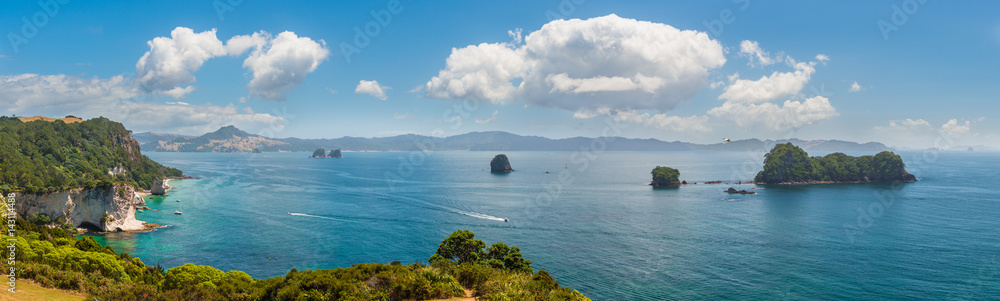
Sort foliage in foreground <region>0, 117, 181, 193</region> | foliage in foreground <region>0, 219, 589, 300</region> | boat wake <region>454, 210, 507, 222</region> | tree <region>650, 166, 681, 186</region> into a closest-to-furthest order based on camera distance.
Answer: foliage in foreground <region>0, 219, 589, 300</region> → foliage in foreground <region>0, 117, 181, 193</region> → boat wake <region>454, 210, 507, 222</region> → tree <region>650, 166, 681, 186</region>

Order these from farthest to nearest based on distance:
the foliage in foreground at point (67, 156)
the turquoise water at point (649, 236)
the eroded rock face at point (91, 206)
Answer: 1. the foliage in foreground at point (67, 156)
2. the eroded rock face at point (91, 206)
3. the turquoise water at point (649, 236)

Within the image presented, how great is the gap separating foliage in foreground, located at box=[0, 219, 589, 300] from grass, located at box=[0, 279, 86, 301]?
0.86 m

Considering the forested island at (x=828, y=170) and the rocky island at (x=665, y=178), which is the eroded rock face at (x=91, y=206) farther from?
the forested island at (x=828, y=170)

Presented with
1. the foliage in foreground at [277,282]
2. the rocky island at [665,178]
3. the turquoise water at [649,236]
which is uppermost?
the rocky island at [665,178]

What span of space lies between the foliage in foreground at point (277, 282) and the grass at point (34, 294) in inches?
33.8

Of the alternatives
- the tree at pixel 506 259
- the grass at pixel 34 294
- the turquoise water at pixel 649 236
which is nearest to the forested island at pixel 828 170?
the turquoise water at pixel 649 236

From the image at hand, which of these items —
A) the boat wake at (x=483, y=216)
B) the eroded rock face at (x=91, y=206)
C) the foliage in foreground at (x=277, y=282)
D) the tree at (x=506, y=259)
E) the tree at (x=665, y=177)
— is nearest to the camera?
the foliage in foreground at (x=277, y=282)

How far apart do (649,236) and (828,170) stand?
410 feet

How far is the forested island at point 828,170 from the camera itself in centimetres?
15838

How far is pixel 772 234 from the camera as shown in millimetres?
75562

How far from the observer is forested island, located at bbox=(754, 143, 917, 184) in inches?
6235

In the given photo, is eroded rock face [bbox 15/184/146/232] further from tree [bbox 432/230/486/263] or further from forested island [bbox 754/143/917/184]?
forested island [bbox 754/143/917/184]

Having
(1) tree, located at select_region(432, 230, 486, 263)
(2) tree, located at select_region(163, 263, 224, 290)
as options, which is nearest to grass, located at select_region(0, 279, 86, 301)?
(2) tree, located at select_region(163, 263, 224, 290)

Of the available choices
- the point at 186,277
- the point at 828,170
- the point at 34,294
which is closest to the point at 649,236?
the point at 186,277
